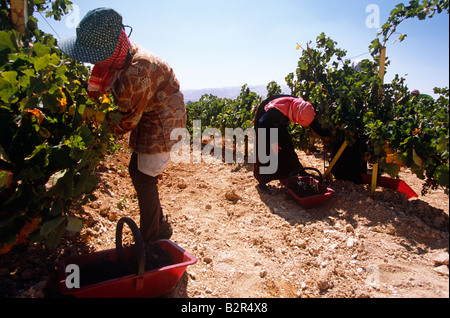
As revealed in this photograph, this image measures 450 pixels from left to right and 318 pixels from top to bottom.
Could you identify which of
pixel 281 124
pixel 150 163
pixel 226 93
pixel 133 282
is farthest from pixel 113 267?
pixel 226 93

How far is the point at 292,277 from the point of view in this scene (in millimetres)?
2311

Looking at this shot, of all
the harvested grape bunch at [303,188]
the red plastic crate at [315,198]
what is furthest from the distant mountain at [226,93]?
the red plastic crate at [315,198]

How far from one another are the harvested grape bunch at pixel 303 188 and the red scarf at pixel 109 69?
238 cm

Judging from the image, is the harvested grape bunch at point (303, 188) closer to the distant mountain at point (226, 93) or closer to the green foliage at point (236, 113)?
the distant mountain at point (226, 93)

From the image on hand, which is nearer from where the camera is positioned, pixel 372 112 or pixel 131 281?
pixel 131 281

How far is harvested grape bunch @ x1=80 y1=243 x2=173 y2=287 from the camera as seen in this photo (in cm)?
193

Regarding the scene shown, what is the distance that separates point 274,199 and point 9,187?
2.70 metres

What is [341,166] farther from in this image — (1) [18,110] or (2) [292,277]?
(1) [18,110]

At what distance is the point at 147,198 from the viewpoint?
2.50 metres

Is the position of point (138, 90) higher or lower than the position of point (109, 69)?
lower

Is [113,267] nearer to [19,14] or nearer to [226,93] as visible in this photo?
[19,14]

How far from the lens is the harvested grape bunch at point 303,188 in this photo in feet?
11.7

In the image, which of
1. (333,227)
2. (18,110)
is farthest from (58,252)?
(333,227)

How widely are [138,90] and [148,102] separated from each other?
0.16 metres
